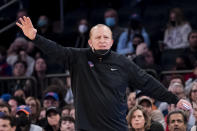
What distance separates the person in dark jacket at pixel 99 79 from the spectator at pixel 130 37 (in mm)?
5790

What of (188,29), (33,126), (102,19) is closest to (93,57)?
(33,126)

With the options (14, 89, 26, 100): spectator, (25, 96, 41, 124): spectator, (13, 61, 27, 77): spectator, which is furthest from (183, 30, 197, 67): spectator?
(13, 61, 27, 77): spectator

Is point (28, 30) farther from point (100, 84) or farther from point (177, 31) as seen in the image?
point (177, 31)

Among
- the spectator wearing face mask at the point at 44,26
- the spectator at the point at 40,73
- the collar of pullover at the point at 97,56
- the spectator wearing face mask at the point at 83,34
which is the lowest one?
the collar of pullover at the point at 97,56

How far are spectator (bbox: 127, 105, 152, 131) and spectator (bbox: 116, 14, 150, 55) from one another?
3.22 m

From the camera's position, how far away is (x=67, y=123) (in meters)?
10.3

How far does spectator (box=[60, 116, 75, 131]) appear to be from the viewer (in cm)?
1025

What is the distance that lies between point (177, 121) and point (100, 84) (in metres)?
3.09

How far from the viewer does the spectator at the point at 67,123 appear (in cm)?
1025

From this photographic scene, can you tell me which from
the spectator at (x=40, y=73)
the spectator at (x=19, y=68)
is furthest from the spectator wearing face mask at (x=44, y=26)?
the spectator at (x=19, y=68)

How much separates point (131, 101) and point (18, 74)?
330 cm

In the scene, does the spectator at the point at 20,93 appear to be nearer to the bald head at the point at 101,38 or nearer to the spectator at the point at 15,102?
the spectator at the point at 15,102

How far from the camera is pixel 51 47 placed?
6797 mm

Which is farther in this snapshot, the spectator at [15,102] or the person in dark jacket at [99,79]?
the spectator at [15,102]
